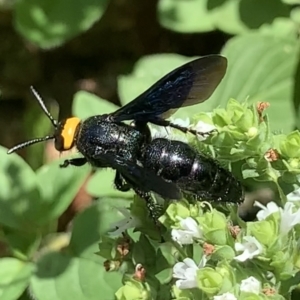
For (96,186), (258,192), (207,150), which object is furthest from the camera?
(258,192)

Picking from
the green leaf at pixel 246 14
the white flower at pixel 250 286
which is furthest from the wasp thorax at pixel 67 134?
the green leaf at pixel 246 14

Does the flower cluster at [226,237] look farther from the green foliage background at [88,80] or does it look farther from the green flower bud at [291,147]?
the green foliage background at [88,80]

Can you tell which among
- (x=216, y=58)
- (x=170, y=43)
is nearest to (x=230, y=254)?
(x=216, y=58)

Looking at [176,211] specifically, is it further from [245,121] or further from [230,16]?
[230,16]

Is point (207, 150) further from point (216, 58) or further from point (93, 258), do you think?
point (93, 258)

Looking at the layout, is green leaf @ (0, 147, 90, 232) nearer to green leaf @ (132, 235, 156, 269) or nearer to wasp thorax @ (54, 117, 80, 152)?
wasp thorax @ (54, 117, 80, 152)

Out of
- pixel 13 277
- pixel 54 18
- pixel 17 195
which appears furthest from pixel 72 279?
pixel 54 18

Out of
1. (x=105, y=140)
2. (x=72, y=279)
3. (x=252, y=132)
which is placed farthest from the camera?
(x=72, y=279)

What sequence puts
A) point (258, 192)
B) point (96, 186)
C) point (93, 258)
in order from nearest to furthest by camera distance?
point (93, 258), point (96, 186), point (258, 192)
